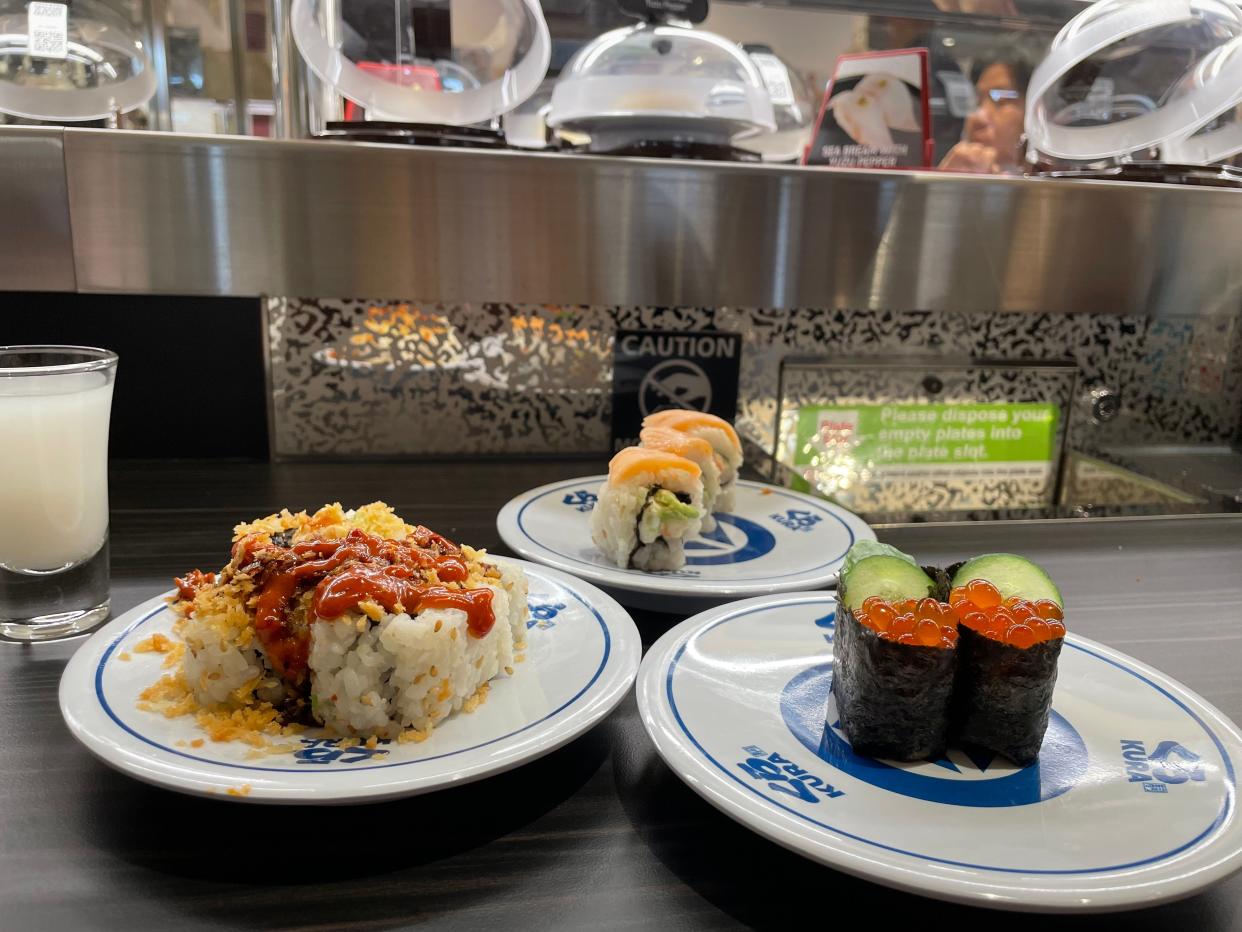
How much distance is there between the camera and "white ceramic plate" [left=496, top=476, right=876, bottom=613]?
1.10 metres

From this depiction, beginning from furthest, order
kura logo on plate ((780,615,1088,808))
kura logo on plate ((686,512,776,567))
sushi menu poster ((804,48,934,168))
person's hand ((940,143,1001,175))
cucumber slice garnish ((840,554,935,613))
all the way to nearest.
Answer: person's hand ((940,143,1001,175)) < sushi menu poster ((804,48,934,168)) < kura logo on plate ((686,512,776,567)) < cucumber slice garnish ((840,554,935,613)) < kura logo on plate ((780,615,1088,808))

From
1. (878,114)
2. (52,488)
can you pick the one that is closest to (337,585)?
(52,488)

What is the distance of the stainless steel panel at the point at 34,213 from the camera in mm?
1432

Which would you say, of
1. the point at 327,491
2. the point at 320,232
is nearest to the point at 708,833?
the point at 327,491

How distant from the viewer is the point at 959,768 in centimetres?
75

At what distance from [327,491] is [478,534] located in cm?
36

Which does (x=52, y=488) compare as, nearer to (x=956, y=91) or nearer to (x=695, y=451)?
(x=695, y=451)

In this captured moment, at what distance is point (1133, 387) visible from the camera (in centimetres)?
211

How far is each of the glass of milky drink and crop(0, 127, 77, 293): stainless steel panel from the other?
1.94 ft

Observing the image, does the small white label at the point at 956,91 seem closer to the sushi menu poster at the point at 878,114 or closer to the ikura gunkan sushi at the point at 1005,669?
the sushi menu poster at the point at 878,114

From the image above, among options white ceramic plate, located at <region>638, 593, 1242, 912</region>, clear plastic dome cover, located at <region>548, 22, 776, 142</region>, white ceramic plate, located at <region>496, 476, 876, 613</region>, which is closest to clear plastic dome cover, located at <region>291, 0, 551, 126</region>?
clear plastic dome cover, located at <region>548, 22, 776, 142</region>

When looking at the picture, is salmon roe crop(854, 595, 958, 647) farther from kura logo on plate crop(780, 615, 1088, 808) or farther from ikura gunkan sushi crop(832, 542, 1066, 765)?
kura logo on plate crop(780, 615, 1088, 808)

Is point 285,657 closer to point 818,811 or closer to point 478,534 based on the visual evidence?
point 818,811

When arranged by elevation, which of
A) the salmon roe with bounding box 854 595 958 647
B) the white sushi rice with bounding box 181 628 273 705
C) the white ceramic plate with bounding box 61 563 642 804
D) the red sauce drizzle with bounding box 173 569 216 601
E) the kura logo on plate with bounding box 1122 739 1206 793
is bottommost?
the kura logo on plate with bounding box 1122 739 1206 793
